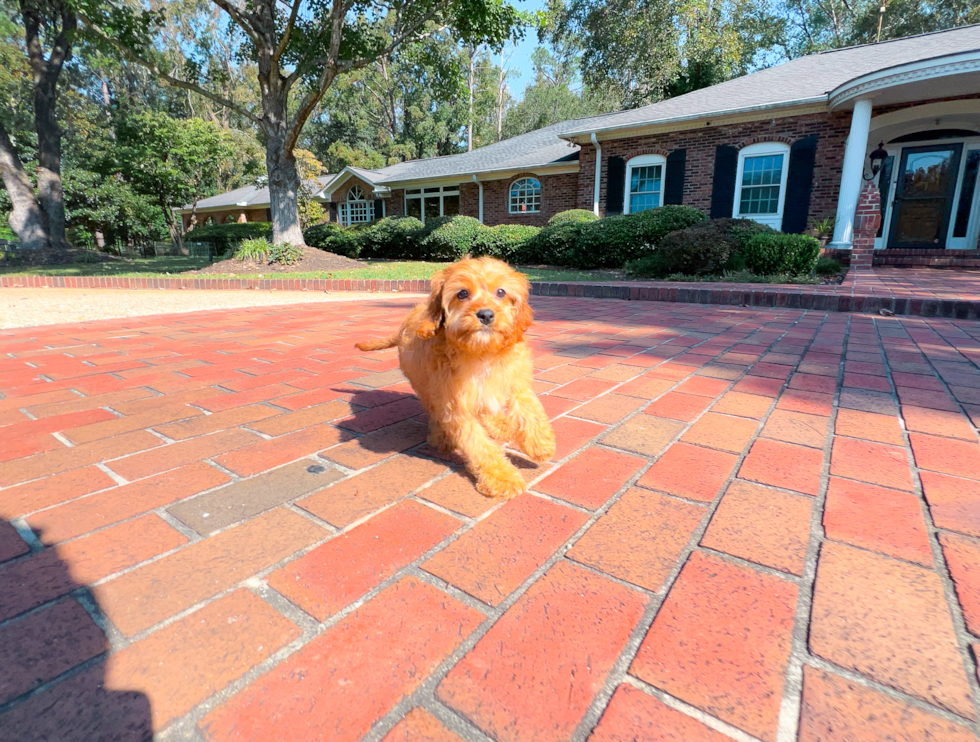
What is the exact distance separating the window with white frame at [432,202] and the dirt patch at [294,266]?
9.55 metres

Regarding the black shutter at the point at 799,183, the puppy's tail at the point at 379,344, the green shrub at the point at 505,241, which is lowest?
the puppy's tail at the point at 379,344

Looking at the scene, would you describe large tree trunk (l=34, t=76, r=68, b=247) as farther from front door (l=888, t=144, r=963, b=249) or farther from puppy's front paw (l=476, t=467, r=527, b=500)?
front door (l=888, t=144, r=963, b=249)

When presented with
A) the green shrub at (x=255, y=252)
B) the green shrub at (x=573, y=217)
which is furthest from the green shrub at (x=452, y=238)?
the green shrub at (x=255, y=252)

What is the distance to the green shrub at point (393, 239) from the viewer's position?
1875 centimetres

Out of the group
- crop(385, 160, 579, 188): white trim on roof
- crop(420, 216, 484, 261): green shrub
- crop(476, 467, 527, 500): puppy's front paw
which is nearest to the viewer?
crop(476, 467, 527, 500): puppy's front paw

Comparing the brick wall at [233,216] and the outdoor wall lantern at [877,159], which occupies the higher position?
the brick wall at [233,216]

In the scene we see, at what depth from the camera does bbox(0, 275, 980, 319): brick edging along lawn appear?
6.02 meters

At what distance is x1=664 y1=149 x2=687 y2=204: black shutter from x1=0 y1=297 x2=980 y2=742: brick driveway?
46.7 ft

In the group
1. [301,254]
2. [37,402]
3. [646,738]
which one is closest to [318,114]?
[301,254]

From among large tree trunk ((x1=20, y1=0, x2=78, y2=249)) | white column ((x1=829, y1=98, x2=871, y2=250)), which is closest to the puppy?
white column ((x1=829, y1=98, x2=871, y2=250))

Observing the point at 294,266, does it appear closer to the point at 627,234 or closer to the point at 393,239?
the point at 393,239

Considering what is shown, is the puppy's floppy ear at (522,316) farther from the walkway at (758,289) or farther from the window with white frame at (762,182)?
the window with white frame at (762,182)

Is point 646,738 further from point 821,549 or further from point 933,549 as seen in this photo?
point 933,549

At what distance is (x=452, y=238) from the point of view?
1625 cm
